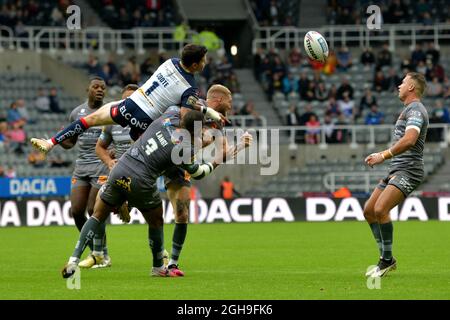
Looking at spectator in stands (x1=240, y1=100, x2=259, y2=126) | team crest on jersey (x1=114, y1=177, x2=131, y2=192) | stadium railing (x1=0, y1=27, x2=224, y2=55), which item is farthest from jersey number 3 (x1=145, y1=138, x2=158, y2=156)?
stadium railing (x1=0, y1=27, x2=224, y2=55)

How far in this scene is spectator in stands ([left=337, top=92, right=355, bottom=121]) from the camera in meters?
38.4

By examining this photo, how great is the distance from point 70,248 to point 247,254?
367 centimetres

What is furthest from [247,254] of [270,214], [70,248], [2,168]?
[2,168]

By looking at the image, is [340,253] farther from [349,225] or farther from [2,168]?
[2,168]

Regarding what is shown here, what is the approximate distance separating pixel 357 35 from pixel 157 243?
1220 inches

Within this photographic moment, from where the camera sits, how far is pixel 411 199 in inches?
1248

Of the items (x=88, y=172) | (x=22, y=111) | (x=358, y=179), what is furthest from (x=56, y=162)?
(x=88, y=172)

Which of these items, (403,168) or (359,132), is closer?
(403,168)

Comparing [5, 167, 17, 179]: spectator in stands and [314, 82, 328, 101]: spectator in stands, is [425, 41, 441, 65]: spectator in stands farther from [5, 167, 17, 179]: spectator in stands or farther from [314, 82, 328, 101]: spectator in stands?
[5, 167, 17, 179]: spectator in stands

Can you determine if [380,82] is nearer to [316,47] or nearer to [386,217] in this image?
[316,47]

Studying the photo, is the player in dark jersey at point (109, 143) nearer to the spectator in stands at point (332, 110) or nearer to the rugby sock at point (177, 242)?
the rugby sock at point (177, 242)

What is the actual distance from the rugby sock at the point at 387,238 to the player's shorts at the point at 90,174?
14.6 ft

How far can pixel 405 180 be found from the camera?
14.4 meters

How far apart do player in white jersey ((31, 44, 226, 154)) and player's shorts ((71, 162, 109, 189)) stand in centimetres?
272
